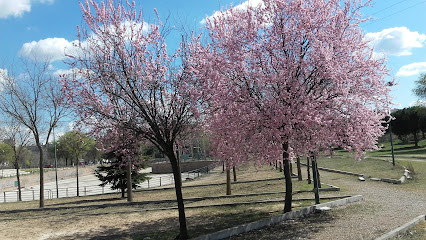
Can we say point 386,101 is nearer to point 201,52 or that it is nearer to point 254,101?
point 254,101

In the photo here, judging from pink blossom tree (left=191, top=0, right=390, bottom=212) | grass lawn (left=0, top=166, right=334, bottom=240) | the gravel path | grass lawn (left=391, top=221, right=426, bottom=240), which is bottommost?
grass lawn (left=0, top=166, right=334, bottom=240)

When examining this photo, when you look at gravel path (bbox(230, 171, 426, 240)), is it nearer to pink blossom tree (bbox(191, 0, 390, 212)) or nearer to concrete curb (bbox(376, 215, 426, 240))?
concrete curb (bbox(376, 215, 426, 240))

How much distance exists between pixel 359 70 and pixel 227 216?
19.6 feet

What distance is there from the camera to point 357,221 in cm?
896

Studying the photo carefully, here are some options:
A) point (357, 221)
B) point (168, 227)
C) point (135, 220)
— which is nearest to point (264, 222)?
point (357, 221)

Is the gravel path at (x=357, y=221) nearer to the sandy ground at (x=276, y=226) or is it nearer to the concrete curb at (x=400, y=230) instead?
the sandy ground at (x=276, y=226)

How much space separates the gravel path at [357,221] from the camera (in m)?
7.94

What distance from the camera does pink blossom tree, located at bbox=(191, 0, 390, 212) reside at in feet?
28.2

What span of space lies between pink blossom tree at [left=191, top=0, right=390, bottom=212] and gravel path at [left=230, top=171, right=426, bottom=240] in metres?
1.96

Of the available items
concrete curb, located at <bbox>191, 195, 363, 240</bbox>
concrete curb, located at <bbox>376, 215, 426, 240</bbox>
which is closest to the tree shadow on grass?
concrete curb, located at <bbox>191, 195, 363, 240</bbox>

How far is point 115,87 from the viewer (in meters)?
8.46

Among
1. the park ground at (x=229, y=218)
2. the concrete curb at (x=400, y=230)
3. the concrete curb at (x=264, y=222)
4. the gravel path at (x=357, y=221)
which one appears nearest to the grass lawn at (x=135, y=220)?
the park ground at (x=229, y=218)

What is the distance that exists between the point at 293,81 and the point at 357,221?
4145mm

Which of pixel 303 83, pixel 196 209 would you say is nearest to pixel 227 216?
pixel 196 209
